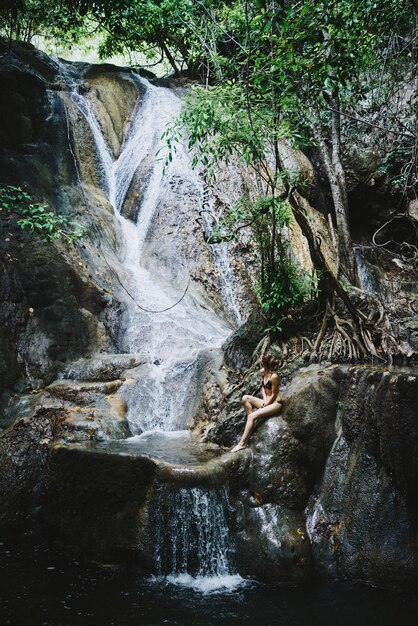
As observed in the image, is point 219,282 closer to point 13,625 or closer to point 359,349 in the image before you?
point 359,349

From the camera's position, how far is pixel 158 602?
15.3 ft

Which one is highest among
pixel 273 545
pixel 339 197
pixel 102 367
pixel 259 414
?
pixel 339 197

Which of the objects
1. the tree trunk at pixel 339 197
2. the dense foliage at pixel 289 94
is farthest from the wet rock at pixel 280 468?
the tree trunk at pixel 339 197

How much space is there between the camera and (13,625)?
13.8 feet

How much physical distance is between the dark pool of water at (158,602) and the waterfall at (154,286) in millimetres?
2664

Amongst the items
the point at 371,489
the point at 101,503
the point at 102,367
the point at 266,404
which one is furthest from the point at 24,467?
the point at 371,489

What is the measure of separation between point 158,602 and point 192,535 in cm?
86

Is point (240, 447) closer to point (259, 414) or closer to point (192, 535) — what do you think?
point (259, 414)

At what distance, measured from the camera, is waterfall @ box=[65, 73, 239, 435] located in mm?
7984

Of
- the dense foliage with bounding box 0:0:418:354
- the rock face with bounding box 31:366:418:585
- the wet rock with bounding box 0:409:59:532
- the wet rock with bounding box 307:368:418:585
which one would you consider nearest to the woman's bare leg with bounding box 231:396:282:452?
the rock face with bounding box 31:366:418:585

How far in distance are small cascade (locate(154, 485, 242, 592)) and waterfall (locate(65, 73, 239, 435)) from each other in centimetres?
221

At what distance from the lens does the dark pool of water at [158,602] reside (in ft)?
14.3

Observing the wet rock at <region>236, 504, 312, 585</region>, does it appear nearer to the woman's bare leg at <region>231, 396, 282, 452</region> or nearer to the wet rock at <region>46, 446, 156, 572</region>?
the woman's bare leg at <region>231, 396, 282, 452</region>

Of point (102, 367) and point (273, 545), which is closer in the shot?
point (273, 545)
